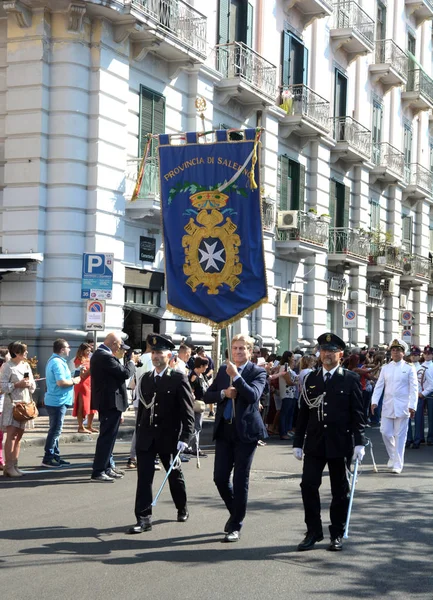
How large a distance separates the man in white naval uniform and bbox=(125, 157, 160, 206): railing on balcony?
9.10 meters

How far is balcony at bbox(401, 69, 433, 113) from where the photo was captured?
133ft

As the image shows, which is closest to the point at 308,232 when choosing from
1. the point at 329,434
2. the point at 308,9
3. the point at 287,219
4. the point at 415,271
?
the point at 287,219

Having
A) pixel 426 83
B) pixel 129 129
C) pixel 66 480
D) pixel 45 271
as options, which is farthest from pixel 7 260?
pixel 426 83

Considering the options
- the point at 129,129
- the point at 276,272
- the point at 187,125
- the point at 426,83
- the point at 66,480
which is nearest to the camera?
the point at 66,480

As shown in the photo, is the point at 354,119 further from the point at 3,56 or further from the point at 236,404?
the point at 236,404

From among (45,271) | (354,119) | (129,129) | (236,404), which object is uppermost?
(354,119)

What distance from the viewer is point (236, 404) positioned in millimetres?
8500

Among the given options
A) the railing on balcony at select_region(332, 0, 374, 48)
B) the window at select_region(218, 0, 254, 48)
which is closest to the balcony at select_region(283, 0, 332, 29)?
the railing on balcony at select_region(332, 0, 374, 48)

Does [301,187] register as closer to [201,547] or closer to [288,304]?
[288,304]

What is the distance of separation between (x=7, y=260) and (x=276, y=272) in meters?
11.1

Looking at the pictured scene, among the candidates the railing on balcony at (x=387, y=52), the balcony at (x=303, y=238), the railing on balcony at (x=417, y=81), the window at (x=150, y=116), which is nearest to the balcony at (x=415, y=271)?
the railing on balcony at (x=417, y=81)

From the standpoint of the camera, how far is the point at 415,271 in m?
40.8

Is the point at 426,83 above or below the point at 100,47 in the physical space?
above

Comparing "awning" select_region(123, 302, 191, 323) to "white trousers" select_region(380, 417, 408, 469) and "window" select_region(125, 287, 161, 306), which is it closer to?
"window" select_region(125, 287, 161, 306)
